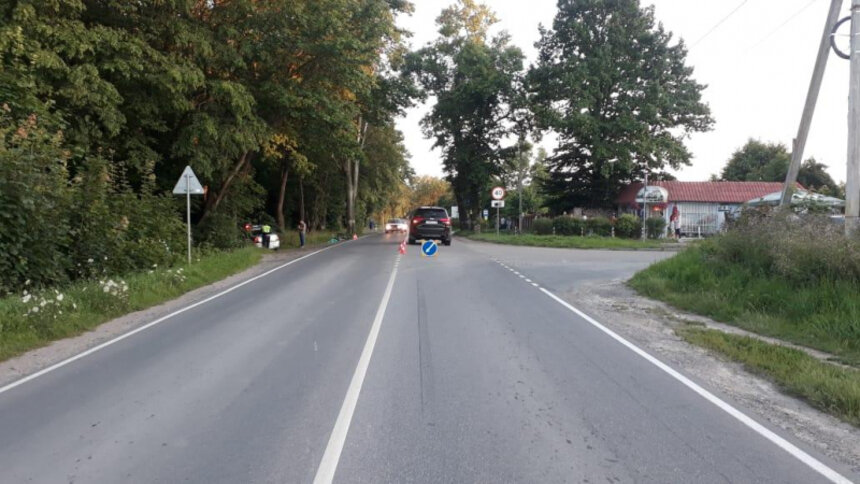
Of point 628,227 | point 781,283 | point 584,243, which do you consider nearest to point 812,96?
point 781,283

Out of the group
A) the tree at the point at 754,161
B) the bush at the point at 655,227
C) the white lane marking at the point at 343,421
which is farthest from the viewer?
the tree at the point at 754,161

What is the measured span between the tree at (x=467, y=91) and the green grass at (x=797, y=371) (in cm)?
3903

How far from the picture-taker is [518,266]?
19.5 metres

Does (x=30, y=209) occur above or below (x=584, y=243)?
above

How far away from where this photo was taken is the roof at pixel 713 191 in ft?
134

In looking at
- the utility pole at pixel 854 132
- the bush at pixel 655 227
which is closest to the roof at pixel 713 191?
the bush at pixel 655 227

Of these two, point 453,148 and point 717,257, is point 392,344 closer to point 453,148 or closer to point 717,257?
point 717,257

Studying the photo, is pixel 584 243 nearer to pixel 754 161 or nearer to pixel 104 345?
pixel 104 345

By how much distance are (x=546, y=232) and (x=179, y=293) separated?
2997 cm

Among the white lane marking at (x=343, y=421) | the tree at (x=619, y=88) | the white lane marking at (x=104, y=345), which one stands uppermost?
the tree at (x=619, y=88)

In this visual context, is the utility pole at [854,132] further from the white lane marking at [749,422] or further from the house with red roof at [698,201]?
the house with red roof at [698,201]

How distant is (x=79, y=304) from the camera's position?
10.0m

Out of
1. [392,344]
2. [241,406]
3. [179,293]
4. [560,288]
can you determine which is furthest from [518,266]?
[241,406]

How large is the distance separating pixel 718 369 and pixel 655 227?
3133 centimetres
